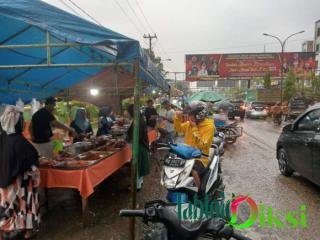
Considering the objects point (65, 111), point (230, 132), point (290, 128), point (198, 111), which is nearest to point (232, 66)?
point (230, 132)

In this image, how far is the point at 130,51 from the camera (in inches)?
200

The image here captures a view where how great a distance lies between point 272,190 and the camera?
25.3 feet

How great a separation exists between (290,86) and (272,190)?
3887 centimetres

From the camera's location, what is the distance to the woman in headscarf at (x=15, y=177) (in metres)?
4.79

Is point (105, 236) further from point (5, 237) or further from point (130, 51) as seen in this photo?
point (130, 51)

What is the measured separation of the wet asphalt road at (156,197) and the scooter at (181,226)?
10.3ft

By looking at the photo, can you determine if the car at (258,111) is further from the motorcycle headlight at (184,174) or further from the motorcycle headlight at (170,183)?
the motorcycle headlight at (170,183)

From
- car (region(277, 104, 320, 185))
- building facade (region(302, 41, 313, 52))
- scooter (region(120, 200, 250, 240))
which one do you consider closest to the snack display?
scooter (region(120, 200, 250, 240))

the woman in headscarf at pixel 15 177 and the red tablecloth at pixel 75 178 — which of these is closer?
the woman in headscarf at pixel 15 177

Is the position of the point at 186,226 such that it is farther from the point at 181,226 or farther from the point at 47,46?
the point at 47,46

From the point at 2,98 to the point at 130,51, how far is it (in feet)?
19.5

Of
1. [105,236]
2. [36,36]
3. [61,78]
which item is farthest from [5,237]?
[61,78]

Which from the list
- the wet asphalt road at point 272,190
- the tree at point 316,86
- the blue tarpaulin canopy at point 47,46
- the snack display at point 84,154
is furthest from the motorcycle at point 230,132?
the tree at point 316,86

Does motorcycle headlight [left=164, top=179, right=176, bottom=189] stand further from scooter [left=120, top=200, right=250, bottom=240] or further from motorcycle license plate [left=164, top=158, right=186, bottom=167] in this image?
scooter [left=120, top=200, right=250, bottom=240]
